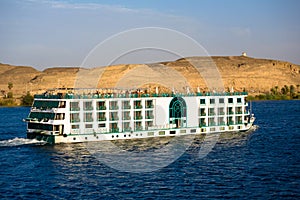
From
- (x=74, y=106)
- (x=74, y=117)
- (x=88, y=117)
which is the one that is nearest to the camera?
(x=74, y=117)

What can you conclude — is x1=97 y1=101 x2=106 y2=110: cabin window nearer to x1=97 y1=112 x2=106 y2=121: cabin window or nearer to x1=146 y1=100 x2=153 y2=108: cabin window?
x1=97 y1=112 x2=106 y2=121: cabin window

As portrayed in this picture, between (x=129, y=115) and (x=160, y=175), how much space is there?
2592cm

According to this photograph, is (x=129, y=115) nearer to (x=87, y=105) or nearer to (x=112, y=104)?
(x=112, y=104)

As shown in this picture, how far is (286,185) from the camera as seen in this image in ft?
145

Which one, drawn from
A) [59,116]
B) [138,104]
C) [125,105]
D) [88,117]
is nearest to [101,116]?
[88,117]

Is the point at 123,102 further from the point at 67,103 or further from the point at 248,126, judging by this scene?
the point at 248,126

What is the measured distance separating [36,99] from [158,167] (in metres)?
26.7

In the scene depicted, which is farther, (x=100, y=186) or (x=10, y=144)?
(x=10, y=144)

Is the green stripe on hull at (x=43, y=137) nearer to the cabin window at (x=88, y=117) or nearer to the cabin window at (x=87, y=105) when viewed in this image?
the cabin window at (x=88, y=117)

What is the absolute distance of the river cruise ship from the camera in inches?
2712

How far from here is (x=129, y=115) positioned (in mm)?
74812

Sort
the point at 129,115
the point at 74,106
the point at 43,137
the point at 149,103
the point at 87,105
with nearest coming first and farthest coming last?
the point at 43,137
the point at 74,106
the point at 87,105
the point at 129,115
the point at 149,103

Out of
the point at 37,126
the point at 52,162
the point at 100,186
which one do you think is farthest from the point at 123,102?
the point at 100,186

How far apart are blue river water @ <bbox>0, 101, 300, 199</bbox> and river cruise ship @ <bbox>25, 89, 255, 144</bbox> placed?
123 inches
